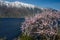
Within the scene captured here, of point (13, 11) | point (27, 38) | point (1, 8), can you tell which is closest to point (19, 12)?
point (13, 11)

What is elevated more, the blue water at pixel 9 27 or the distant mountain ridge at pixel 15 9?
the distant mountain ridge at pixel 15 9

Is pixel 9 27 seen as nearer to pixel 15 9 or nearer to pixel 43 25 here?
pixel 15 9

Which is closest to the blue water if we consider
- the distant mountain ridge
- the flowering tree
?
the distant mountain ridge

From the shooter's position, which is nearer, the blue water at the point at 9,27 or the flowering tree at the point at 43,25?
the flowering tree at the point at 43,25

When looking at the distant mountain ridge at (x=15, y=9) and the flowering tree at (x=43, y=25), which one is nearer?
the flowering tree at (x=43, y=25)

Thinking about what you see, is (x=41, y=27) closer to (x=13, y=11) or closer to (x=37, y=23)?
(x=37, y=23)

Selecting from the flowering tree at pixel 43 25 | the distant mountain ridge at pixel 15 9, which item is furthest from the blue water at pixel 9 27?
the flowering tree at pixel 43 25

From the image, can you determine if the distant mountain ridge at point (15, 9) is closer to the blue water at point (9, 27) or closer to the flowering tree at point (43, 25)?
the blue water at point (9, 27)

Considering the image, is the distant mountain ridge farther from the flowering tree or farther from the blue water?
the flowering tree
